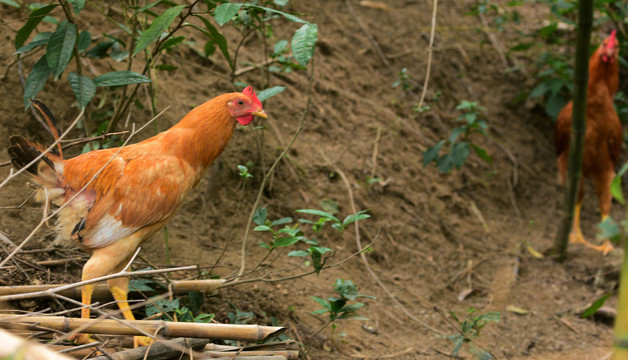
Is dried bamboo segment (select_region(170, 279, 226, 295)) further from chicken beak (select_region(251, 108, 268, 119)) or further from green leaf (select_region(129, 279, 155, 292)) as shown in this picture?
chicken beak (select_region(251, 108, 268, 119))

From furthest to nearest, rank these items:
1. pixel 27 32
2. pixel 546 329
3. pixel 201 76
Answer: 1. pixel 201 76
2. pixel 546 329
3. pixel 27 32

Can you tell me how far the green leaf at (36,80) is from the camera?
2.79 meters

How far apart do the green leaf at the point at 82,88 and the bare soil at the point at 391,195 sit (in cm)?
68

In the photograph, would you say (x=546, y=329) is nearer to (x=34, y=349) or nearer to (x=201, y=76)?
(x=201, y=76)

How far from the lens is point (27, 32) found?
2926 mm

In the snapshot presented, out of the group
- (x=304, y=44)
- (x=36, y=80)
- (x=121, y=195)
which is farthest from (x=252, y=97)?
(x=36, y=80)

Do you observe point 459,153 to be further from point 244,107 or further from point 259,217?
point 244,107

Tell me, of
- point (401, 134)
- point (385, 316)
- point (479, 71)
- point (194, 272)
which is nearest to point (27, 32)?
point (194, 272)

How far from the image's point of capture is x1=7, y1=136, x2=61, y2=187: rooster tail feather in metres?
2.53

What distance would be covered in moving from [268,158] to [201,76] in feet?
3.40

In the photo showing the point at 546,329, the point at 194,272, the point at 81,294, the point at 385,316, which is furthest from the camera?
the point at 546,329

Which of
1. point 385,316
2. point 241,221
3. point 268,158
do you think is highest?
point 268,158

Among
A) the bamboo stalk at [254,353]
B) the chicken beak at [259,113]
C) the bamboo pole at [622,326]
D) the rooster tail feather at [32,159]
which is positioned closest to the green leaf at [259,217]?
the chicken beak at [259,113]

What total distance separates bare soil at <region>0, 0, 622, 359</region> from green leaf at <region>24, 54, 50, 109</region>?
23.1 inches
